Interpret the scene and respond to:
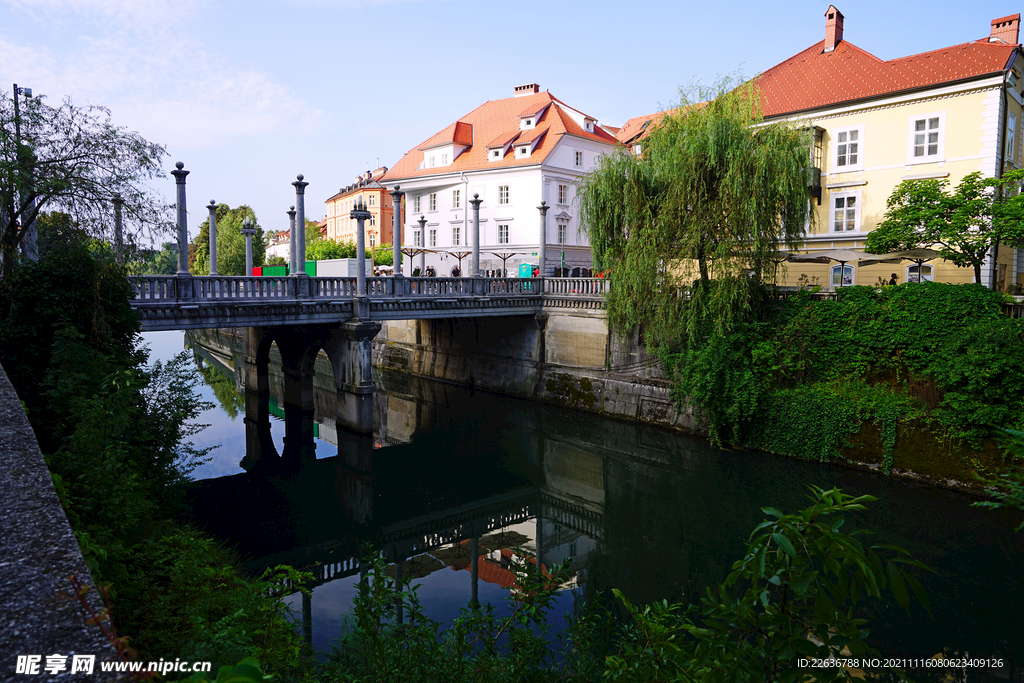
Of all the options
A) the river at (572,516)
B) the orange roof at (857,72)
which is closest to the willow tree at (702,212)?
the orange roof at (857,72)

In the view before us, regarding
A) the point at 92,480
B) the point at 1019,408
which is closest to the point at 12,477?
the point at 92,480

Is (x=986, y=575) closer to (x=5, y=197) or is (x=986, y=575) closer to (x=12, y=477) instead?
(x=12, y=477)

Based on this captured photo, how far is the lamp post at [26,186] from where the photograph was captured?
13.3 metres

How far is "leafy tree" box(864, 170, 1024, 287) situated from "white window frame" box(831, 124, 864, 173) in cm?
590

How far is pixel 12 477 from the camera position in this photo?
491 centimetres

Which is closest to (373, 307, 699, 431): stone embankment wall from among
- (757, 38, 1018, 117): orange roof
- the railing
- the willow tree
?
the railing

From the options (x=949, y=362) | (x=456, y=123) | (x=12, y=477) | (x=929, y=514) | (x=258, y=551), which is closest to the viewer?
(x=12, y=477)

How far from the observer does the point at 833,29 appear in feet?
102

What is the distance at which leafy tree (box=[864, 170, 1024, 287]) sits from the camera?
18906 mm

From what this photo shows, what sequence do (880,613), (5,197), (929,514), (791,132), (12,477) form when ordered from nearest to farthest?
(12,477) < (880,613) < (5,197) < (929,514) < (791,132)

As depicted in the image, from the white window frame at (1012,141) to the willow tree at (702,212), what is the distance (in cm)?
963

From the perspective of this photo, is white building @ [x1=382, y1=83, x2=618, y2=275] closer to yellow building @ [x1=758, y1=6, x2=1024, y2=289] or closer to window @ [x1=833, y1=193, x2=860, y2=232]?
yellow building @ [x1=758, y1=6, x2=1024, y2=289]

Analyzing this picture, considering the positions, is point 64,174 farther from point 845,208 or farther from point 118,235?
point 845,208

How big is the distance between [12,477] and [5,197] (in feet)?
36.1
